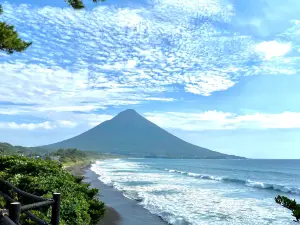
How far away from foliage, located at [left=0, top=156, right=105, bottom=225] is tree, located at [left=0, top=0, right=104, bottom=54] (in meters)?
4.61

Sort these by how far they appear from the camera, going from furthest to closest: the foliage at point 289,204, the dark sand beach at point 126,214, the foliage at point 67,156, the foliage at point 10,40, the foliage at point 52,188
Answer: the foliage at point 67,156 → the dark sand beach at point 126,214 → the foliage at point 52,188 → the foliage at point 10,40 → the foliage at point 289,204

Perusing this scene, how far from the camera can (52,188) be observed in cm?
1158

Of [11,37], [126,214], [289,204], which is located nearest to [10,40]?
[11,37]

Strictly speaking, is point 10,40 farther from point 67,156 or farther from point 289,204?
point 67,156

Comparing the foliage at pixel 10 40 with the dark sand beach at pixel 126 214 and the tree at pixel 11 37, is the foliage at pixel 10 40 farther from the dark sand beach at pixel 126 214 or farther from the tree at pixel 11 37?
the dark sand beach at pixel 126 214

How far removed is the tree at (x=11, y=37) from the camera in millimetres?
8531

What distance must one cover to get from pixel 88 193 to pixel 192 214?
27.5ft

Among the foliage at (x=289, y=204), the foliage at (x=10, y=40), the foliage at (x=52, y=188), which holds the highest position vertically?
the foliage at (x=10, y=40)

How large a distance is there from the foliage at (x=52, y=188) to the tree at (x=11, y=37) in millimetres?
4610

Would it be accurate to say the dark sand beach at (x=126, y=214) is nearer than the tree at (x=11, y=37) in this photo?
No

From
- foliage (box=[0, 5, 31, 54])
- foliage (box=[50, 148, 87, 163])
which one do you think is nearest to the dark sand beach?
foliage (box=[0, 5, 31, 54])

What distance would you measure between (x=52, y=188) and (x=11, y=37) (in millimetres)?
Result: 5604

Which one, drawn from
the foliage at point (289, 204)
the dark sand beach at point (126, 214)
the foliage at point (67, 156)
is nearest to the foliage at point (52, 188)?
the dark sand beach at point (126, 214)

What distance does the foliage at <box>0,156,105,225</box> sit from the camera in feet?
32.6
